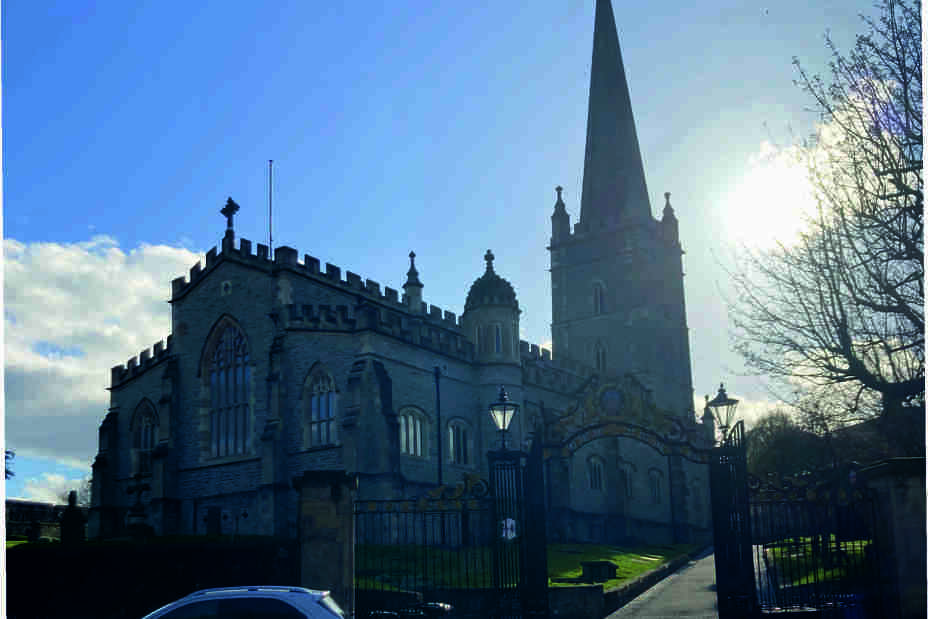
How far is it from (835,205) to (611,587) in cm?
1138

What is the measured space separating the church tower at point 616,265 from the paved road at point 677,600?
101 ft

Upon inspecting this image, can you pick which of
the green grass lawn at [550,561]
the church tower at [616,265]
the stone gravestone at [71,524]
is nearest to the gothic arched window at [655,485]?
the church tower at [616,265]

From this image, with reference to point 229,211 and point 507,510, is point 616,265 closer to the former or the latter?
point 229,211

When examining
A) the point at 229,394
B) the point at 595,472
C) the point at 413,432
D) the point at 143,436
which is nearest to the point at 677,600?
the point at 413,432

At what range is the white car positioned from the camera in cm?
1155

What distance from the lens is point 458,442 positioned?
147 feet

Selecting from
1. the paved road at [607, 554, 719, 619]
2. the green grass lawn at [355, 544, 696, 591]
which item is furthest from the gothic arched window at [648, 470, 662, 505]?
the paved road at [607, 554, 719, 619]

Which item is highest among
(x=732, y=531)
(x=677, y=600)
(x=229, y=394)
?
(x=229, y=394)

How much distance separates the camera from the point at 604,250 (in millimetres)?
69312

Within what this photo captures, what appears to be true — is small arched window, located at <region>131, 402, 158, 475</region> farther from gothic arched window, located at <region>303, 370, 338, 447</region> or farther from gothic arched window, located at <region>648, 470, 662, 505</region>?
gothic arched window, located at <region>648, 470, 662, 505</region>

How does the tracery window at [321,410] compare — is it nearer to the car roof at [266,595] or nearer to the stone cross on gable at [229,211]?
the stone cross on gable at [229,211]

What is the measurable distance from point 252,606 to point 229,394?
32933mm

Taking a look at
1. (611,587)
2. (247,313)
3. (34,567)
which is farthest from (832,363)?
(247,313)

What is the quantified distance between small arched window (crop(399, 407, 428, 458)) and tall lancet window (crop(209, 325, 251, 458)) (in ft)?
21.6
